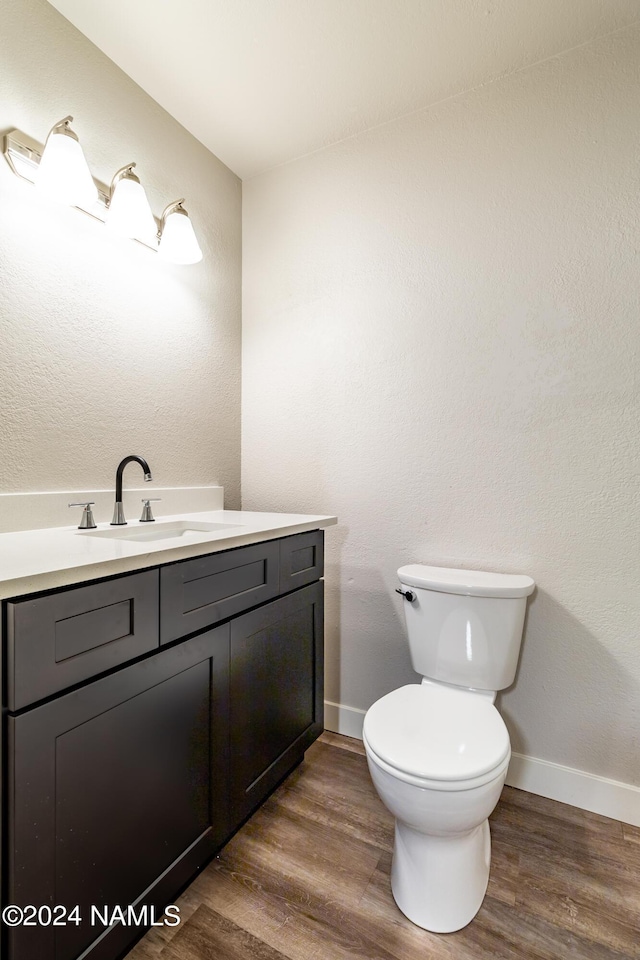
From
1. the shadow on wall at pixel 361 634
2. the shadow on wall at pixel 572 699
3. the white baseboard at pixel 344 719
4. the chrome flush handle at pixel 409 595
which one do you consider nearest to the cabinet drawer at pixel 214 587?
the chrome flush handle at pixel 409 595

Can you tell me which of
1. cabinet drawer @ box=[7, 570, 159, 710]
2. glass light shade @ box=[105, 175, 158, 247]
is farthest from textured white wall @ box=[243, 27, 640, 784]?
cabinet drawer @ box=[7, 570, 159, 710]

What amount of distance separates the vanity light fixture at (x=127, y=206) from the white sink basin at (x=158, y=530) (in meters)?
0.94

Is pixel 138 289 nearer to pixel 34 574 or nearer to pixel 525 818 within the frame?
pixel 34 574

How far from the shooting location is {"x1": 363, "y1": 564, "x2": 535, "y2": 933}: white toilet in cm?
104

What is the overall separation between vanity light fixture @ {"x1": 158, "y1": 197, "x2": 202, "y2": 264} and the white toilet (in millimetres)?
1389

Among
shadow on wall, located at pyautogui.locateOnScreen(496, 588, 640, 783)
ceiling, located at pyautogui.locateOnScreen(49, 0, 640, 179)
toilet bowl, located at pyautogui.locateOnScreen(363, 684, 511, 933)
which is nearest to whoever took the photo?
toilet bowl, located at pyautogui.locateOnScreen(363, 684, 511, 933)

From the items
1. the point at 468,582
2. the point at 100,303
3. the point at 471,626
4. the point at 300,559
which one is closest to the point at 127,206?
the point at 100,303

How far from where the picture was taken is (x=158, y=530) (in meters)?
1.55

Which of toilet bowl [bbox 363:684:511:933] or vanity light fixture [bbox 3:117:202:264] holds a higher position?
vanity light fixture [bbox 3:117:202:264]

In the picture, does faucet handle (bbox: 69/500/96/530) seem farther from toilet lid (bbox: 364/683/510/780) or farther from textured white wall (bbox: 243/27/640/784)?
toilet lid (bbox: 364/683/510/780)

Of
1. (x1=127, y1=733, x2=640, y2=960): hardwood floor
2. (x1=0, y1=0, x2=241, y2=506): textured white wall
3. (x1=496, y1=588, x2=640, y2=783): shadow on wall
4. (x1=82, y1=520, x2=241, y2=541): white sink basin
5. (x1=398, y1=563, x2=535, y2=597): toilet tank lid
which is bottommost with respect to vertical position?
(x1=127, y1=733, x2=640, y2=960): hardwood floor

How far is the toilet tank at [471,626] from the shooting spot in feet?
4.77

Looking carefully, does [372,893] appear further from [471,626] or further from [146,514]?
[146,514]

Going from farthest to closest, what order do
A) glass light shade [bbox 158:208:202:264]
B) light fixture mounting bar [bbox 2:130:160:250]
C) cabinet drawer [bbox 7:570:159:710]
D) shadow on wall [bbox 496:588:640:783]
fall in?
glass light shade [bbox 158:208:202:264], shadow on wall [bbox 496:588:640:783], light fixture mounting bar [bbox 2:130:160:250], cabinet drawer [bbox 7:570:159:710]
